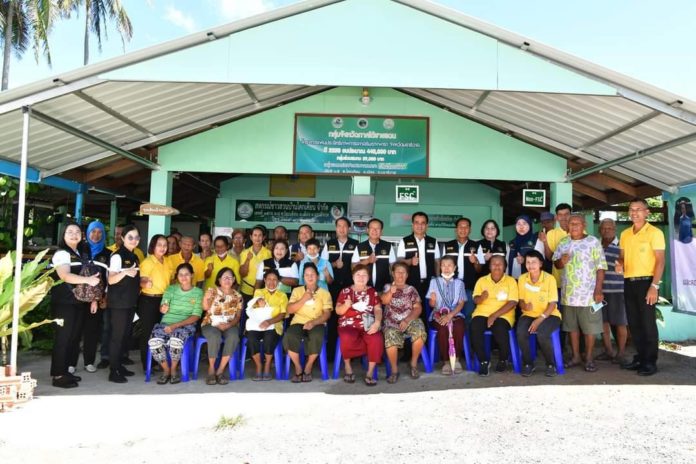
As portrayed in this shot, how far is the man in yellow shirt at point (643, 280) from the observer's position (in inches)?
Result: 192

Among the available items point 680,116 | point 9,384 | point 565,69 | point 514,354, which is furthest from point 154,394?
point 680,116

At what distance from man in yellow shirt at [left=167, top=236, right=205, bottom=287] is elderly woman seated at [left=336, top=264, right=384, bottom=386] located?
1858mm

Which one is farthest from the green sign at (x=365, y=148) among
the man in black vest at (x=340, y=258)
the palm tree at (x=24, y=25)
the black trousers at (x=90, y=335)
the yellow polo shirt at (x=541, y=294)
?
the palm tree at (x=24, y=25)

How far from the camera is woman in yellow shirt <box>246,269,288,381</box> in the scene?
5039 mm

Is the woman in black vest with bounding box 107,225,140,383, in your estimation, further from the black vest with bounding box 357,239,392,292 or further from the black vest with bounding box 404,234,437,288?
the black vest with bounding box 404,234,437,288

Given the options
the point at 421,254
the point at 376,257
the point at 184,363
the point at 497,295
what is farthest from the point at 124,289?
the point at 497,295

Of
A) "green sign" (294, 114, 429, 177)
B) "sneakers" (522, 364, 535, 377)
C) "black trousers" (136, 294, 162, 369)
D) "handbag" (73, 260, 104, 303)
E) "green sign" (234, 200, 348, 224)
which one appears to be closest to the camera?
"handbag" (73, 260, 104, 303)

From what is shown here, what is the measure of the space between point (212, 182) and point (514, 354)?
282 inches

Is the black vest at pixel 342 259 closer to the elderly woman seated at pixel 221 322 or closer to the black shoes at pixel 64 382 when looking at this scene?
the elderly woman seated at pixel 221 322

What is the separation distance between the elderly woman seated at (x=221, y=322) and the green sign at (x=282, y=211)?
5.61m

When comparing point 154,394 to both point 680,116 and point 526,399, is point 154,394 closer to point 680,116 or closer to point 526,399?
point 526,399

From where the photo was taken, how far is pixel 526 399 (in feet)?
13.8

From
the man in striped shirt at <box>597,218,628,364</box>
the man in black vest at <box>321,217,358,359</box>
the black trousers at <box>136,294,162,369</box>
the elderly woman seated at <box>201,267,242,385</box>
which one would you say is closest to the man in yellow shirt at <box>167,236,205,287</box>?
the black trousers at <box>136,294,162,369</box>

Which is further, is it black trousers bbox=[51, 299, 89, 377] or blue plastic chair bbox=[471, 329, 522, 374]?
blue plastic chair bbox=[471, 329, 522, 374]
